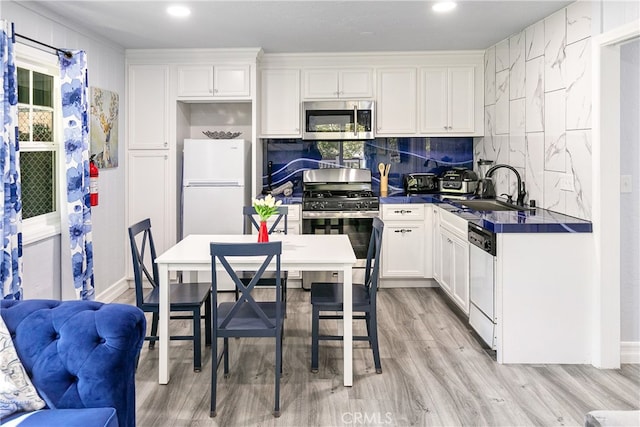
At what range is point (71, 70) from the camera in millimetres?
3969

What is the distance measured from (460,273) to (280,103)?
268 cm

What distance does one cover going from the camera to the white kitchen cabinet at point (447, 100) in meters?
5.54

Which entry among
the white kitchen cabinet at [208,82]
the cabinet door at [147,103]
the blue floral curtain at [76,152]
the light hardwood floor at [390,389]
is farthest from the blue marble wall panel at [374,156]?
the light hardwood floor at [390,389]

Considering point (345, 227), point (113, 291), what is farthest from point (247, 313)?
point (113, 291)

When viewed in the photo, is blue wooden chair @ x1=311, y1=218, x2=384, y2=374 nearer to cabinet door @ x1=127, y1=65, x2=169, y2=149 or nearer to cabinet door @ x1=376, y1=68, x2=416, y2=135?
cabinet door @ x1=376, y1=68, x2=416, y2=135

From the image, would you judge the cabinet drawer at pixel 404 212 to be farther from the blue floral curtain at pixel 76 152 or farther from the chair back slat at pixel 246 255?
the blue floral curtain at pixel 76 152

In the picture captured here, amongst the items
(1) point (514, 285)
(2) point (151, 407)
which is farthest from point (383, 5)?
(2) point (151, 407)

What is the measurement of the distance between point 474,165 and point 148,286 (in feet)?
12.9

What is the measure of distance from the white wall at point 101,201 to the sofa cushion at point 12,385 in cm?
198

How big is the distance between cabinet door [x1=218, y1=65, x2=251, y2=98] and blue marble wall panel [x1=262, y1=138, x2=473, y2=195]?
2.56 ft

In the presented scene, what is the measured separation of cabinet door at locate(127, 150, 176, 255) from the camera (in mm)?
5406

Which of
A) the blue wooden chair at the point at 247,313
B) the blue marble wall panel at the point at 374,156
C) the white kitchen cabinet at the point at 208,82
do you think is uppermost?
the white kitchen cabinet at the point at 208,82

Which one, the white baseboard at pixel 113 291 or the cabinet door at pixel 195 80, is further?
the cabinet door at pixel 195 80

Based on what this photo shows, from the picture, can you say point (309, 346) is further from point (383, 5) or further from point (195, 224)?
point (383, 5)
